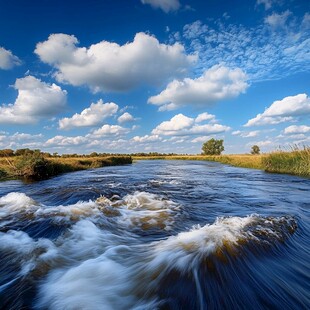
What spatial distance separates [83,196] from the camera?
11.9 meters

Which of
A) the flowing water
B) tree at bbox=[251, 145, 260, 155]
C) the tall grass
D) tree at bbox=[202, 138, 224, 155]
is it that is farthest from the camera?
tree at bbox=[202, 138, 224, 155]

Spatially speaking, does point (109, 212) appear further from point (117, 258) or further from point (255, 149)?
point (255, 149)

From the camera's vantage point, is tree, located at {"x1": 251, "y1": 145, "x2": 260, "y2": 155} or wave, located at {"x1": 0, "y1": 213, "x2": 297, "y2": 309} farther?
tree, located at {"x1": 251, "y1": 145, "x2": 260, "y2": 155}

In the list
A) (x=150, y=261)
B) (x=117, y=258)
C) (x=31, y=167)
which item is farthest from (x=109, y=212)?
(x=31, y=167)

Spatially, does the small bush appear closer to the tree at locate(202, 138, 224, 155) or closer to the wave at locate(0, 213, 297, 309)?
the wave at locate(0, 213, 297, 309)

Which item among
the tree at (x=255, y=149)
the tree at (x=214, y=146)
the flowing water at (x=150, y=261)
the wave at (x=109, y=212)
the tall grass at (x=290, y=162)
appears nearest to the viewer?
the flowing water at (x=150, y=261)

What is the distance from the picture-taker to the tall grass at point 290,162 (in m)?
21.8

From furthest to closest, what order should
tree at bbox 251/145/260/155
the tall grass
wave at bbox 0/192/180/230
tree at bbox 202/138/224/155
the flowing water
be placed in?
tree at bbox 202/138/224/155 < tree at bbox 251/145/260/155 < the tall grass < wave at bbox 0/192/180/230 < the flowing water

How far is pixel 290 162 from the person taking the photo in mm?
24094

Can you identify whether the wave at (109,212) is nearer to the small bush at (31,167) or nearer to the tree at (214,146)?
the small bush at (31,167)

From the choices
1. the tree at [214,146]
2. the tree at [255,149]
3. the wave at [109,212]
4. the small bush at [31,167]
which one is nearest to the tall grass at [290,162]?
the wave at [109,212]

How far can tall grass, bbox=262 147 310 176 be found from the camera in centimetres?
2181

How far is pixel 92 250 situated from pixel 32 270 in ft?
4.31

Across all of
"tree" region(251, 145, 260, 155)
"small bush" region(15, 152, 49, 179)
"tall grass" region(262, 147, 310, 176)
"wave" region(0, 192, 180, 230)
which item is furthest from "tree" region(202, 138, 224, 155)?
"wave" region(0, 192, 180, 230)
